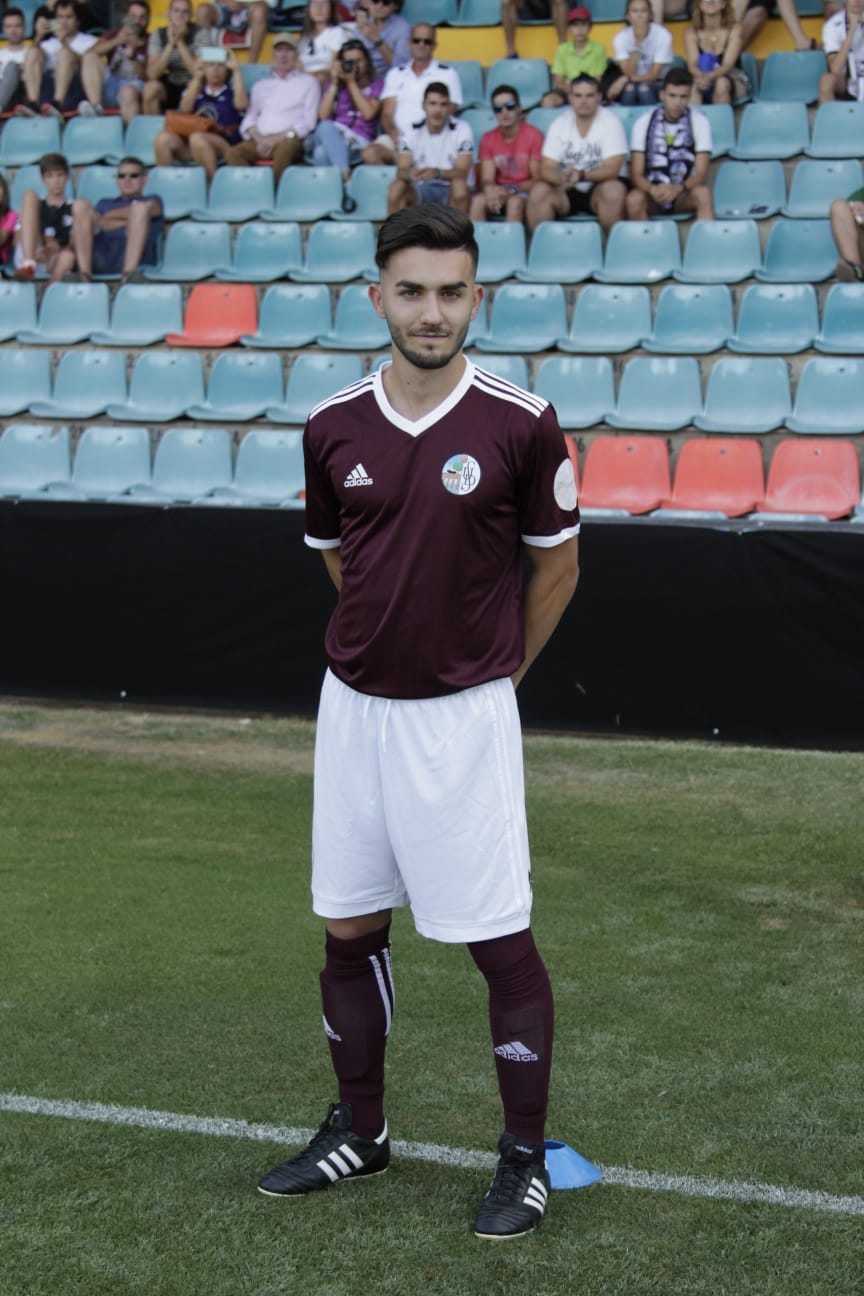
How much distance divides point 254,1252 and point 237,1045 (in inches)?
48.0

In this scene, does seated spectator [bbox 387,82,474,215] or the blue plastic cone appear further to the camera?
seated spectator [bbox 387,82,474,215]

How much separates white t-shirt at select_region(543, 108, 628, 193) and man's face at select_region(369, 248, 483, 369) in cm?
938

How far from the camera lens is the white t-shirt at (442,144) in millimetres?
12594

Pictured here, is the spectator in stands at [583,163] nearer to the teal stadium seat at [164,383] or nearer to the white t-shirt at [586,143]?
the white t-shirt at [586,143]

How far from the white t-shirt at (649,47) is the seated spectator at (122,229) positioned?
398 cm

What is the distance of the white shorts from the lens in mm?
3465

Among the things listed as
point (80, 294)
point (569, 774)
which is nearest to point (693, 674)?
point (569, 774)

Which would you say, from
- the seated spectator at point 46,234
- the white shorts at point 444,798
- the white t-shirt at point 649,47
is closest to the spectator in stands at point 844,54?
the white t-shirt at point 649,47

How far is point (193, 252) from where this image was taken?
13445 millimetres

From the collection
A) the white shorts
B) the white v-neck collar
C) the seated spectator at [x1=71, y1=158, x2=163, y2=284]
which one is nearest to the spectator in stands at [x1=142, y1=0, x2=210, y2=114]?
the seated spectator at [x1=71, y1=158, x2=163, y2=284]

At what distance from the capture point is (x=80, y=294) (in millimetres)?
13055

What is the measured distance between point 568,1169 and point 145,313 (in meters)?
10.2

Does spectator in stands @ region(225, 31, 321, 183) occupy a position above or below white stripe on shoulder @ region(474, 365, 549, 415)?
above

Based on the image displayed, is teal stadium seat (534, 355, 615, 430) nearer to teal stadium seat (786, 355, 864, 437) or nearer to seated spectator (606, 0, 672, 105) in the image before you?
teal stadium seat (786, 355, 864, 437)
